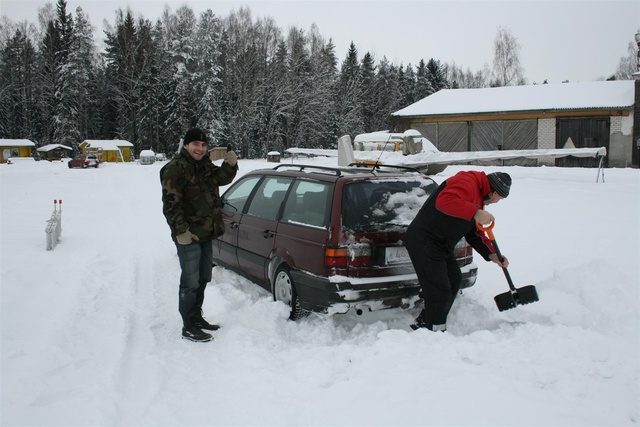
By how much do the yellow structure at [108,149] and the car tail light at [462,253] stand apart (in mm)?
51633

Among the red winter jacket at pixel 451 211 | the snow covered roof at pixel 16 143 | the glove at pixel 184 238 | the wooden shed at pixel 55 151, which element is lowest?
the glove at pixel 184 238

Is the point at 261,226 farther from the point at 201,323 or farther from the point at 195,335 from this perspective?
the point at 195,335

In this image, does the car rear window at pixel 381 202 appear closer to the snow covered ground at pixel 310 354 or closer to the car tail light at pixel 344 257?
the car tail light at pixel 344 257

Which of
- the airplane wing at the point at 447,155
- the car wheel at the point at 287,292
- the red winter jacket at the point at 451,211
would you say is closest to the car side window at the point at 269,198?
the car wheel at the point at 287,292

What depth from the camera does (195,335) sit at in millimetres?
4527

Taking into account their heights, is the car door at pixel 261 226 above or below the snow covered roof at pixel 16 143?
below

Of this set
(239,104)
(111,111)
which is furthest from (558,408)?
(111,111)

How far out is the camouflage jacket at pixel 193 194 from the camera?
4520 mm

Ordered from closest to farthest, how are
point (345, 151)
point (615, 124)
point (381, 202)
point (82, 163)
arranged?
point (381, 202)
point (345, 151)
point (615, 124)
point (82, 163)

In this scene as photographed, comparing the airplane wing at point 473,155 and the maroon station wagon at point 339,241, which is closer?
the maroon station wagon at point 339,241

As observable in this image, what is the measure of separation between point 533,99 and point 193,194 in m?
29.1

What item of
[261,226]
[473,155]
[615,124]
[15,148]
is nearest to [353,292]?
[261,226]

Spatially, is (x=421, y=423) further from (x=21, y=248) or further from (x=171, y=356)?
(x=21, y=248)

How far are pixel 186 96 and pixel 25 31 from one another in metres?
27.7
